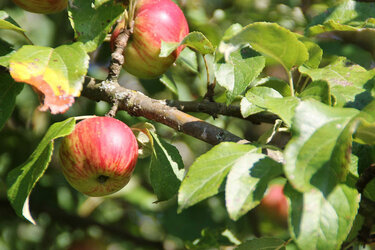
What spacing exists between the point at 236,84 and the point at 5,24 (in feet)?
1.39

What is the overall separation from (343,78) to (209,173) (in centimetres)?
28

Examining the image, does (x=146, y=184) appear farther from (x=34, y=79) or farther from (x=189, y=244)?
(x=34, y=79)

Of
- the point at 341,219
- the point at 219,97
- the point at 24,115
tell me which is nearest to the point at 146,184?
the point at 24,115

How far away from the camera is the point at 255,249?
0.87 meters

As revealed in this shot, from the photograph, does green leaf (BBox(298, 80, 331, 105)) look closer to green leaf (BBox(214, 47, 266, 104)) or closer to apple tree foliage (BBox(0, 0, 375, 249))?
apple tree foliage (BBox(0, 0, 375, 249))

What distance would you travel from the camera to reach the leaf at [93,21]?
905 millimetres

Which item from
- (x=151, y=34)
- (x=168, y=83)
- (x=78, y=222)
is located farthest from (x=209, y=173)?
(x=78, y=222)

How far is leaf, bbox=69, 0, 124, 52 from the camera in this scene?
35.6 inches

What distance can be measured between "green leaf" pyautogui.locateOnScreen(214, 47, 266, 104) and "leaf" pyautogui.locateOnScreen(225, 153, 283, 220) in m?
0.20

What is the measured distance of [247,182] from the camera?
665mm

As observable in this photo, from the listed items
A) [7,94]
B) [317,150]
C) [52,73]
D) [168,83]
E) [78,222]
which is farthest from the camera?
[78,222]

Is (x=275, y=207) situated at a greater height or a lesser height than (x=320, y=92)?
lesser

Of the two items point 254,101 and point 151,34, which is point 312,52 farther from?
point 151,34

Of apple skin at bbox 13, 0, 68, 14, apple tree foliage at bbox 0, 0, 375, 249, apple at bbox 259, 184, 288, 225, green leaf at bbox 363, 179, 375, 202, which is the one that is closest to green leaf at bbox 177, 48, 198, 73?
apple tree foliage at bbox 0, 0, 375, 249
